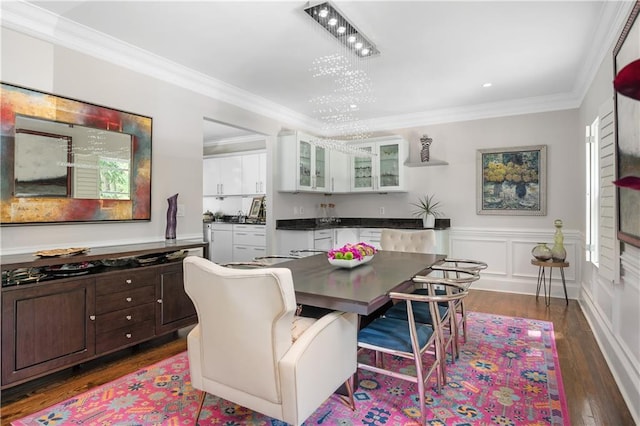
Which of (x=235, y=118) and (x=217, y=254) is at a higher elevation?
(x=235, y=118)

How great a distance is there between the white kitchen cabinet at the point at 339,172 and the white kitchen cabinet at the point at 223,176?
6.84 ft

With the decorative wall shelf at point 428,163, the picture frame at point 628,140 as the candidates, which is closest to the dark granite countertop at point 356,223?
the decorative wall shelf at point 428,163

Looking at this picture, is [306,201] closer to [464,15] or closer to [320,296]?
[464,15]

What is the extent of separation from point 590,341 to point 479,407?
1.74 m

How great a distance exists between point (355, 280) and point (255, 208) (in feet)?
16.4

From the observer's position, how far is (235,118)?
14.5 ft

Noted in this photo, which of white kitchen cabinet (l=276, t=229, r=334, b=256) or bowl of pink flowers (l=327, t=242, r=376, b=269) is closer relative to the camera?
bowl of pink flowers (l=327, t=242, r=376, b=269)

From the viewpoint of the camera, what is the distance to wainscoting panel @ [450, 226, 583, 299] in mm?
4660

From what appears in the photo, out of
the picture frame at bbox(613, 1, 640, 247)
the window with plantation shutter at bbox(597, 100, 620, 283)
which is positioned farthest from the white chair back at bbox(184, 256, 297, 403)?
the window with plantation shutter at bbox(597, 100, 620, 283)

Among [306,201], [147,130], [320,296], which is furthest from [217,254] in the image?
[320,296]

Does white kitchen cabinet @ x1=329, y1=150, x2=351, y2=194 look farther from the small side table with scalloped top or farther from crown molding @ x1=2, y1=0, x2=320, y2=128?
the small side table with scalloped top

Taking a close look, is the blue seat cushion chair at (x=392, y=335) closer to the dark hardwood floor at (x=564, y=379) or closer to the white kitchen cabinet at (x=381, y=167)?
the dark hardwood floor at (x=564, y=379)

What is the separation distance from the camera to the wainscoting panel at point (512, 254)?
4660 mm

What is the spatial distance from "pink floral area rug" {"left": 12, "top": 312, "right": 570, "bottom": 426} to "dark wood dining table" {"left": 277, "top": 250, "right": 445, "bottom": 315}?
2.22ft
